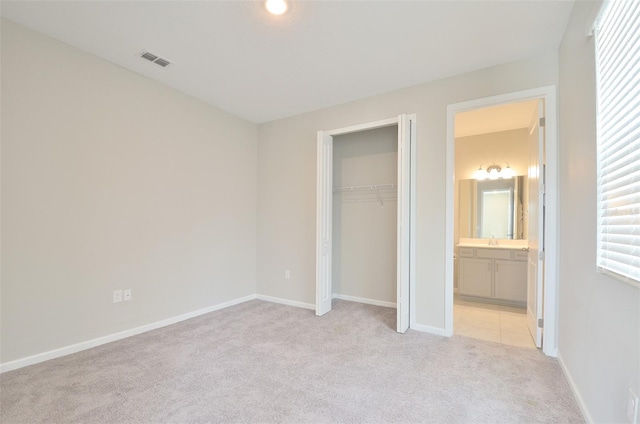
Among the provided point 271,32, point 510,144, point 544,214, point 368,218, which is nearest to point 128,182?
point 271,32

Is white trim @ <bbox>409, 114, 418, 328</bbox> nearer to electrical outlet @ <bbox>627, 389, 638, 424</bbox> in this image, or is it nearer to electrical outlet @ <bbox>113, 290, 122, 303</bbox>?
electrical outlet @ <bbox>627, 389, 638, 424</bbox>

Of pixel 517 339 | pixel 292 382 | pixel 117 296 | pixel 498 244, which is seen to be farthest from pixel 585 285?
pixel 117 296

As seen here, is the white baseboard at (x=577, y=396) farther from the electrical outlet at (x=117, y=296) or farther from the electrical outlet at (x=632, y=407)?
the electrical outlet at (x=117, y=296)

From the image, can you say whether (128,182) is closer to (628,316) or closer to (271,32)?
(271,32)

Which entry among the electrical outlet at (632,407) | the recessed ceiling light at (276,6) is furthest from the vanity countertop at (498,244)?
the recessed ceiling light at (276,6)

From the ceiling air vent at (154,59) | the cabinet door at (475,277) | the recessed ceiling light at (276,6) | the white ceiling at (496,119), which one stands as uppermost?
the recessed ceiling light at (276,6)

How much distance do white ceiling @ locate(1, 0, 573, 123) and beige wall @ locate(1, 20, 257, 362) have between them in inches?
12.3

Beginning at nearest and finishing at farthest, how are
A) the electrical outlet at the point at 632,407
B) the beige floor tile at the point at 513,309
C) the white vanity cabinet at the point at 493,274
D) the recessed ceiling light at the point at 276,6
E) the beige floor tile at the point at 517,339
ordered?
the electrical outlet at the point at 632,407 < the recessed ceiling light at the point at 276,6 < the beige floor tile at the point at 517,339 < the beige floor tile at the point at 513,309 < the white vanity cabinet at the point at 493,274

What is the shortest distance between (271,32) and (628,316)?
284 centimetres

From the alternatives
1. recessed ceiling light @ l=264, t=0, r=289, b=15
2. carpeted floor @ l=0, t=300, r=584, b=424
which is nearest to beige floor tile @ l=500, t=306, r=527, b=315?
carpeted floor @ l=0, t=300, r=584, b=424

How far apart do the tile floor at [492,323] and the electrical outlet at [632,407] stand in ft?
5.50

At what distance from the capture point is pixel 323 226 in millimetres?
3627

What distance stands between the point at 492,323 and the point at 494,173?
2512mm

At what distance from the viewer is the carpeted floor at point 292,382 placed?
1.75 metres
